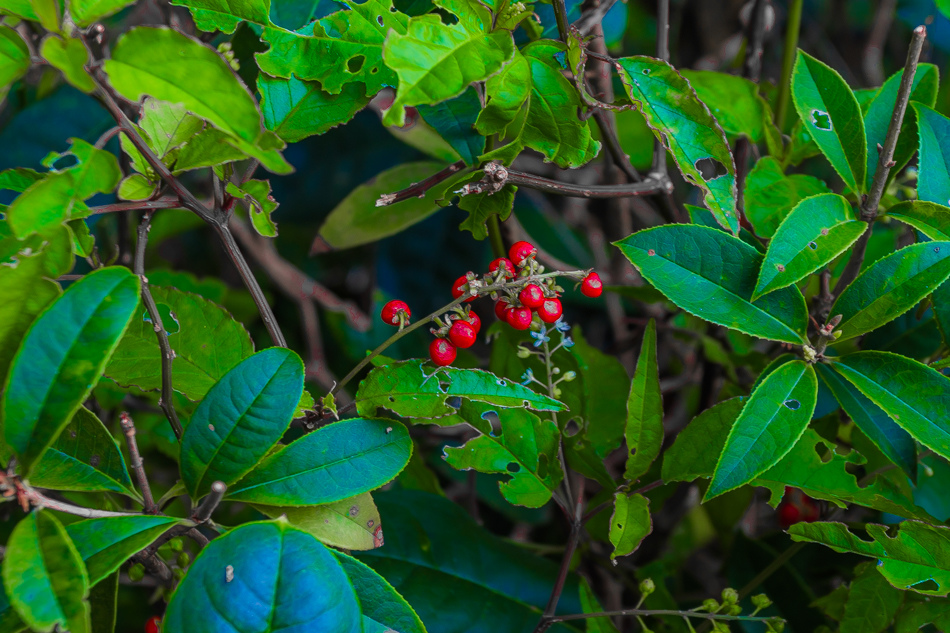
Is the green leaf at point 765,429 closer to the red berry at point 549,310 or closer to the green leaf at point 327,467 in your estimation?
the red berry at point 549,310

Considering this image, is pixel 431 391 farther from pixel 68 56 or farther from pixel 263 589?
pixel 68 56

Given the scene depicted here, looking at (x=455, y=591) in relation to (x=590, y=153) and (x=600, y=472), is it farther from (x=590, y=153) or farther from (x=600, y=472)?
(x=590, y=153)

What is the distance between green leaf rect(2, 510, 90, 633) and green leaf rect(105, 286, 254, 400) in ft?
0.75

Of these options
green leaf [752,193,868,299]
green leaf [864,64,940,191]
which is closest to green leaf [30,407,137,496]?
green leaf [752,193,868,299]

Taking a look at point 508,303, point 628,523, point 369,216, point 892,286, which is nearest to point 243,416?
point 508,303

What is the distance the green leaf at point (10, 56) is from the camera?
54 cm

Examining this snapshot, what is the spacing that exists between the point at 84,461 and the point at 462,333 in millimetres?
397

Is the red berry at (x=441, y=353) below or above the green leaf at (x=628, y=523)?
above

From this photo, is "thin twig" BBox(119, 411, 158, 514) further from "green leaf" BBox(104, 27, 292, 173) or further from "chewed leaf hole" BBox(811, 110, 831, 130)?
"chewed leaf hole" BBox(811, 110, 831, 130)

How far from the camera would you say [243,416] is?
66 cm

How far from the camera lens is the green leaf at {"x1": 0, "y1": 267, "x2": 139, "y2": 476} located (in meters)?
0.54

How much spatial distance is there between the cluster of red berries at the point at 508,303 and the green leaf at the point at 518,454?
0.40 ft

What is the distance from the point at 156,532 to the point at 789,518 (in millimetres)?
1059

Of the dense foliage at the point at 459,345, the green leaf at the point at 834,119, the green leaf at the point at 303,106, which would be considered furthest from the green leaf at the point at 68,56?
the green leaf at the point at 834,119
